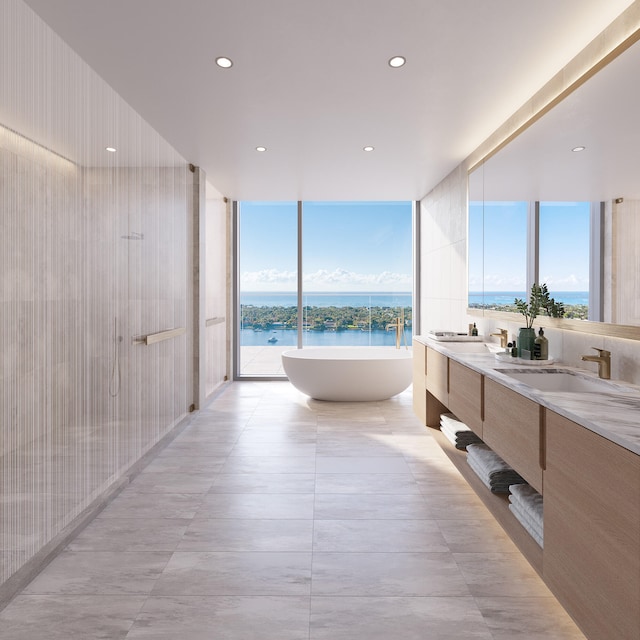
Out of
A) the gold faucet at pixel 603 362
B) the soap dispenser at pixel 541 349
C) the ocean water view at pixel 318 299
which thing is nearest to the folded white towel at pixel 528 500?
the gold faucet at pixel 603 362

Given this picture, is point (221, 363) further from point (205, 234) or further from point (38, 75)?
point (38, 75)

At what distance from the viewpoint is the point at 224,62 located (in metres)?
2.69

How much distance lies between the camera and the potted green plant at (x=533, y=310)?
2.86 meters

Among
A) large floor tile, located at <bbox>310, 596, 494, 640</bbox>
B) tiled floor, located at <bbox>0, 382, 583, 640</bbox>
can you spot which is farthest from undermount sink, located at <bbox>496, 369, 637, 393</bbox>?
large floor tile, located at <bbox>310, 596, 494, 640</bbox>

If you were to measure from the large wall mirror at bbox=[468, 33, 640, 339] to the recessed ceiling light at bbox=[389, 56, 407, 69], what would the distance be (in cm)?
89

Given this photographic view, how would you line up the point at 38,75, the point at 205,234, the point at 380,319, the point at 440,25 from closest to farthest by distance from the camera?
the point at 38,75 → the point at 440,25 → the point at 205,234 → the point at 380,319

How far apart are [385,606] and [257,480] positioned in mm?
1425

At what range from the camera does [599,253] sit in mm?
2445

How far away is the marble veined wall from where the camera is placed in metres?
1.95

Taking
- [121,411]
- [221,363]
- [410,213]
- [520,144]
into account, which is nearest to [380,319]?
[410,213]

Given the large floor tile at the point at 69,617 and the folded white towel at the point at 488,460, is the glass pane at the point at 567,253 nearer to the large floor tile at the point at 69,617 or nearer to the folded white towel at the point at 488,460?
the folded white towel at the point at 488,460

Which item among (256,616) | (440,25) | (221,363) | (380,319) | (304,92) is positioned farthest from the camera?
(380,319)

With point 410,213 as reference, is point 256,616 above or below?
below

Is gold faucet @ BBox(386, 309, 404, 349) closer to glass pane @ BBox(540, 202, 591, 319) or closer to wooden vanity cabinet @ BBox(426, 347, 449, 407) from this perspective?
wooden vanity cabinet @ BBox(426, 347, 449, 407)
